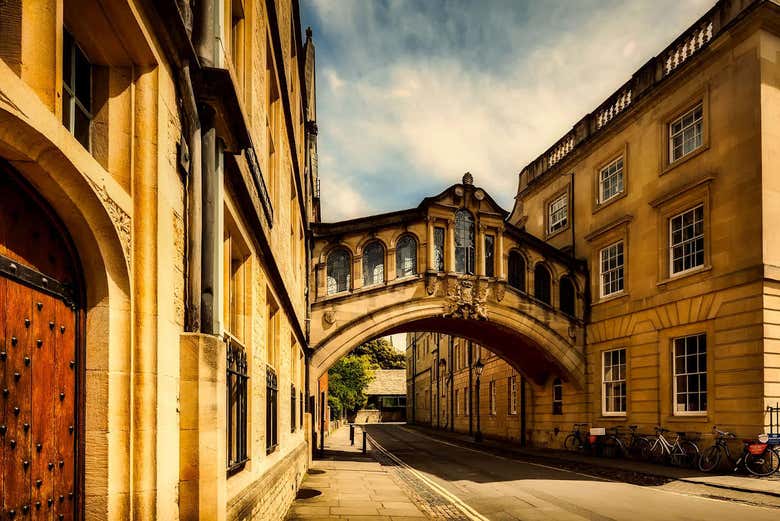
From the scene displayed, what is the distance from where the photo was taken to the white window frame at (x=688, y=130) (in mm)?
16703

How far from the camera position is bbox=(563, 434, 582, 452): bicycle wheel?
2147 cm

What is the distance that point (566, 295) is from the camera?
74.1ft

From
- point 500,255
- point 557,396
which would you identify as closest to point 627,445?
point 557,396

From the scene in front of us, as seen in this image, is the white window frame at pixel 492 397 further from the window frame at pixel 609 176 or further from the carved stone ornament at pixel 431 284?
the window frame at pixel 609 176

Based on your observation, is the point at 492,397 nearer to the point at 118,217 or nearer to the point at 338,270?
the point at 338,270

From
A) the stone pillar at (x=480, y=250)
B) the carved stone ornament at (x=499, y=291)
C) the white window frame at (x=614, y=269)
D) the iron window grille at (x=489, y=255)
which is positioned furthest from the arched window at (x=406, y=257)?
the white window frame at (x=614, y=269)

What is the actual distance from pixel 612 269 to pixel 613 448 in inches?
237

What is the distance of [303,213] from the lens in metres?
15.7

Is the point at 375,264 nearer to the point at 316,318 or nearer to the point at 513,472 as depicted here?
the point at 316,318

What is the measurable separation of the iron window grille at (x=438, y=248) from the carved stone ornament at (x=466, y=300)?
704 mm

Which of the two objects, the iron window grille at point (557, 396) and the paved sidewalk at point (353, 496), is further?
the iron window grille at point (557, 396)

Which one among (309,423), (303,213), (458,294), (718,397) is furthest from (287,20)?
(718,397)

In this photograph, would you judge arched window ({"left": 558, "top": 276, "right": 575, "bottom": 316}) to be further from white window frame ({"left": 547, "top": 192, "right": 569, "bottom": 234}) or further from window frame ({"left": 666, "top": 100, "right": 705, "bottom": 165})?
window frame ({"left": 666, "top": 100, "right": 705, "bottom": 165})

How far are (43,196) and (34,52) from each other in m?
0.59
